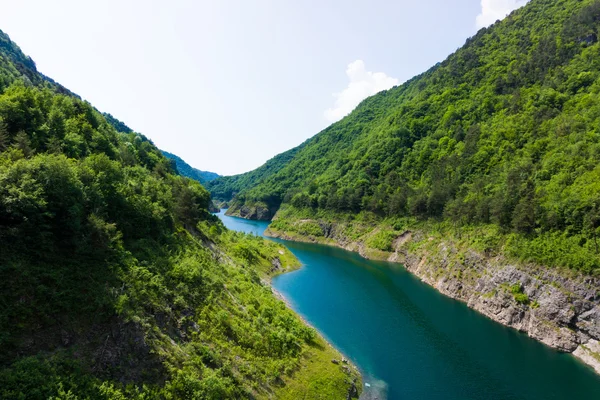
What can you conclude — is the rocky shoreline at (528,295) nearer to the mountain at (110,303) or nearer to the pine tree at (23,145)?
the mountain at (110,303)

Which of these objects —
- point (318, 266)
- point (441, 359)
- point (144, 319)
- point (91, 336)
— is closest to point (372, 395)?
point (441, 359)

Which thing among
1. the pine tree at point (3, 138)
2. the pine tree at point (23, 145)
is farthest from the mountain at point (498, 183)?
the pine tree at point (3, 138)

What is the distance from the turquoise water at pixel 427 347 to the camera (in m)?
40.3

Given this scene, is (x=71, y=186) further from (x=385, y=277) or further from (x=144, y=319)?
(x=385, y=277)

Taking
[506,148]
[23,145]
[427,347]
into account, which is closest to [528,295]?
[427,347]

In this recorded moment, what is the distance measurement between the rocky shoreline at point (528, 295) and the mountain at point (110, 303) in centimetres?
3559

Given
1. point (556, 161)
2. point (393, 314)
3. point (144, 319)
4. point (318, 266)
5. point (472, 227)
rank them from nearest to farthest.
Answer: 1. point (144, 319)
2. point (393, 314)
3. point (556, 161)
4. point (472, 227)
5. point (318, 266)

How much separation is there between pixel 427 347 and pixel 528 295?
2218 cm

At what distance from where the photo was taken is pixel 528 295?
58.2 m

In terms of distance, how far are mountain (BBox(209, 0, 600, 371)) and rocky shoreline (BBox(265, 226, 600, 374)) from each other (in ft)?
0.73

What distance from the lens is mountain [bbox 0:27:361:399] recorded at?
76.5 feet

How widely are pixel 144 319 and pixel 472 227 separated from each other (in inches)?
3046

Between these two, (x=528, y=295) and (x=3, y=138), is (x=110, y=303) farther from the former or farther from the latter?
(x=528, y=295)

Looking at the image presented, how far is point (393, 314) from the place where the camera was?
6288 cm
